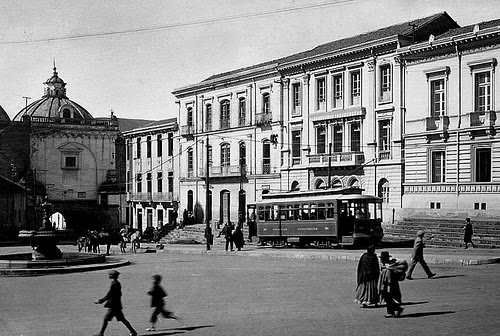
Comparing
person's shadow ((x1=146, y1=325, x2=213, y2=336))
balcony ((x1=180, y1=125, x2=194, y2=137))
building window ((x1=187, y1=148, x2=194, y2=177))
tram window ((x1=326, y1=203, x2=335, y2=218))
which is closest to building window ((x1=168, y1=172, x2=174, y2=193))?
building window ((x1=187, y1=148, x2=194, y2=177))

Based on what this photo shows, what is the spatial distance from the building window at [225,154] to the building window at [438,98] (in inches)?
789

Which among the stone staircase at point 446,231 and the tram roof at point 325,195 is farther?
the tram roof at point 325,195

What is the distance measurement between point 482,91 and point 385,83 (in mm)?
6684

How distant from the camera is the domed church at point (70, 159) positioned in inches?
2808

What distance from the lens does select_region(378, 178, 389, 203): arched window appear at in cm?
4194

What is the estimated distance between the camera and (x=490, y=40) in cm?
3572

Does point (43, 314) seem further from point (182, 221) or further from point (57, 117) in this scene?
point (57, 117)

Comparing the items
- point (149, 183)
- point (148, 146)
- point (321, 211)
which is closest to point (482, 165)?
Answer: point (321, 211)

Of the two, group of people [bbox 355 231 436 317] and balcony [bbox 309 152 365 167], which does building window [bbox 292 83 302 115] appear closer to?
balcony [bbox 309 152 365 167]

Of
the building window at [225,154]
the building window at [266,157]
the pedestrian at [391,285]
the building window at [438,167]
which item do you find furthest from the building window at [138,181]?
the pedestrian at [391,285]

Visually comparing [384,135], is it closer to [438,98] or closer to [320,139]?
[438,98]

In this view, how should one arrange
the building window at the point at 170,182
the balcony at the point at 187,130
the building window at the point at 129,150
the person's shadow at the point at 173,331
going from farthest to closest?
1. the building window at the point at 129,150
2. the building window at the point at 170,182
3. the balcony at the point at 187,130
4. the person's shadow at the point at 173,331

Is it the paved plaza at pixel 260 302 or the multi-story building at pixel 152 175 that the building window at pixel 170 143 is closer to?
the multi-story building at pixel 152 175

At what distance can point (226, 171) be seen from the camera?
54.8 metres
